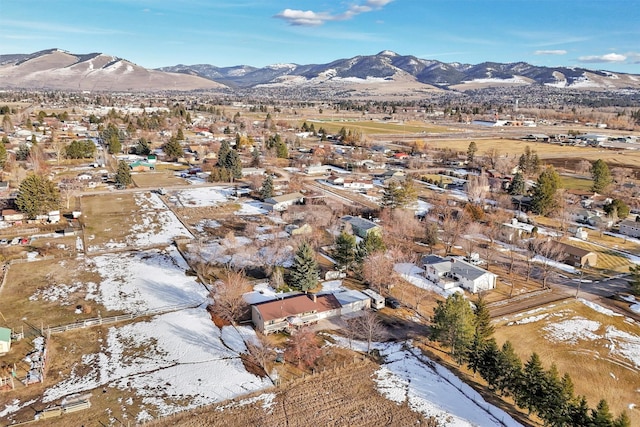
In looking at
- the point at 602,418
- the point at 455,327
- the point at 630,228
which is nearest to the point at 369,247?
the point at 455,327

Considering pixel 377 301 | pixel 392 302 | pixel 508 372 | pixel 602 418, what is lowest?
pixel 392 302

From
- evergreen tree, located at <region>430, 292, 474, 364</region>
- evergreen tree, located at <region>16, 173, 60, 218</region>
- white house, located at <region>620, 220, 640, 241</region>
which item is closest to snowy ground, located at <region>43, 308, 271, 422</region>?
evergreen tree, located at <region>430, 292, 474, 364</region>

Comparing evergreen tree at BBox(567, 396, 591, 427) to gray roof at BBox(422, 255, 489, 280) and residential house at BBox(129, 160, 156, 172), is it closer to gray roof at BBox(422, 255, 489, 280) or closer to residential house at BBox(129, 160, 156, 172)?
gray roof at BBox(422, 255, 489, 280)

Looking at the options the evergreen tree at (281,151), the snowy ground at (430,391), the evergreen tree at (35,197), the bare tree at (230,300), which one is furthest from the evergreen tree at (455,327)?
the evergreen tree at (281,151)

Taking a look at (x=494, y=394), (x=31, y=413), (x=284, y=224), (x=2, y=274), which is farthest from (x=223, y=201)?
(x=494, y=394)

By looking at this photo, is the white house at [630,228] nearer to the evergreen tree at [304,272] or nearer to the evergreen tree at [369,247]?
the evergreen tree at [369,247]

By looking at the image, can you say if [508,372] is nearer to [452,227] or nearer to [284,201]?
[452,227]
